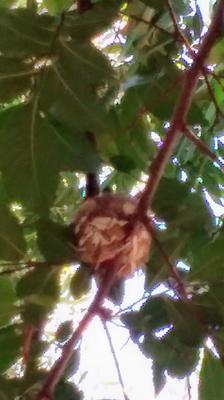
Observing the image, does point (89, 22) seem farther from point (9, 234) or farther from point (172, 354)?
point (172, 354)

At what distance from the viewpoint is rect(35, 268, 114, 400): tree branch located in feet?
1.80

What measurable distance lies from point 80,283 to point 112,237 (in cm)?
8

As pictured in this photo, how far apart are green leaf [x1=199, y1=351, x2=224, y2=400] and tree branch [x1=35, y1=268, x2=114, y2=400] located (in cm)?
15

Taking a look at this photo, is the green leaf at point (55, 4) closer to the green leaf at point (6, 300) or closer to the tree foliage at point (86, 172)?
the tree foliage at point (86, 172)

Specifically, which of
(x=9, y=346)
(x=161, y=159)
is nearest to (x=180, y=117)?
(x=161, y=159)

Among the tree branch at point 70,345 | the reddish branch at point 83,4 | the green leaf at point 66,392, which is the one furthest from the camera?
the reddish branch at point 83,4

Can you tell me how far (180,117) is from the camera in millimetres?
609

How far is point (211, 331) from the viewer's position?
65 cm

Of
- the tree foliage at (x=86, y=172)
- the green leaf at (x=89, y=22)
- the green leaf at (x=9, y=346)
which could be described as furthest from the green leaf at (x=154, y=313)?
the green leaf at (x=89, y=22)

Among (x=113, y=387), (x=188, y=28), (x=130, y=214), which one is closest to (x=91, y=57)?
(x=130, y=214)

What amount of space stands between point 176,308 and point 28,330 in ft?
0.40

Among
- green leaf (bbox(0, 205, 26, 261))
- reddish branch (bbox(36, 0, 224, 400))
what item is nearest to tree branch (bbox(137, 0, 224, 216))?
reddish branch (bbox(36, 0, 224, 400))

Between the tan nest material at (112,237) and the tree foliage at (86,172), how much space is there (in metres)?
0.01

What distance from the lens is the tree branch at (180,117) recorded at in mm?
599
